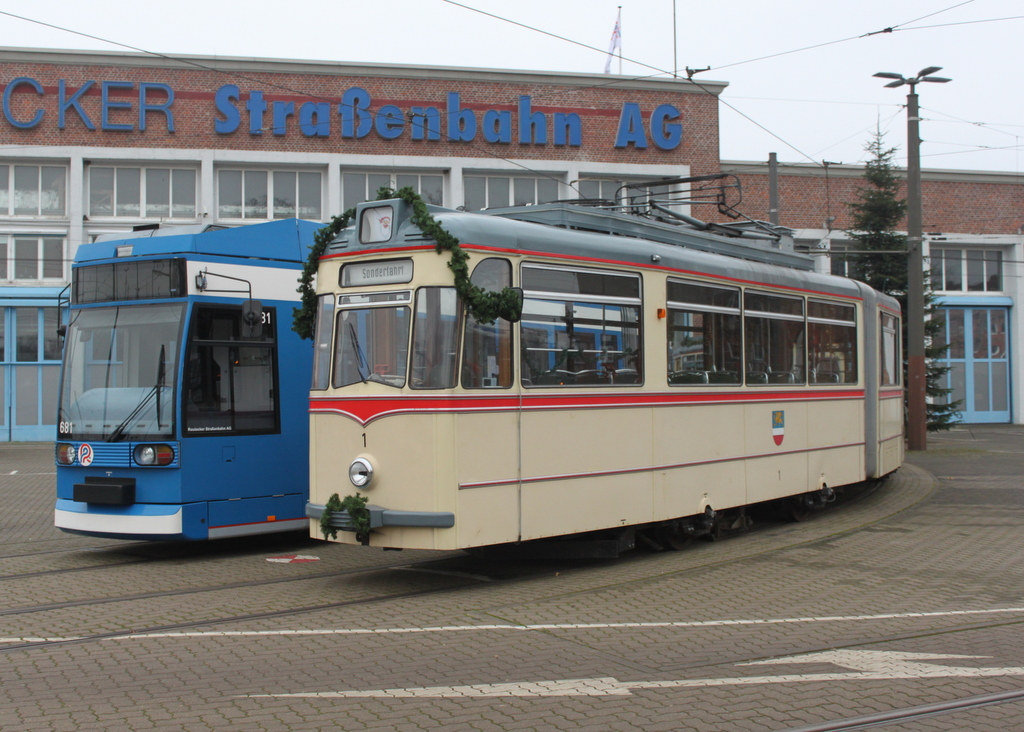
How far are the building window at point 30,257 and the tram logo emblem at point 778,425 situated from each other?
79.1 ft

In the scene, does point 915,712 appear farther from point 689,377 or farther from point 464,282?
point 689,377

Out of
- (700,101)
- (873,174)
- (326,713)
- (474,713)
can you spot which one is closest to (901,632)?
(474,713)

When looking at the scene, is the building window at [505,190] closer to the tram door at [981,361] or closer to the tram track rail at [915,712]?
the tram door at [981,361]

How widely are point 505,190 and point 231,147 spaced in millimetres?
8043

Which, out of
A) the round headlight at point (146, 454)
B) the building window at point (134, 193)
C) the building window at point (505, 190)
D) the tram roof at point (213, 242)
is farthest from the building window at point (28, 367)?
the round headlight at point (146, 454)

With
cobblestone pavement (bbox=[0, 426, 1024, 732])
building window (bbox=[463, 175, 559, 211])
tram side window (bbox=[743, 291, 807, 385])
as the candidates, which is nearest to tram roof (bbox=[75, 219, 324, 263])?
cobblestone pavement (bbox=[0, 426, 1024, 732])

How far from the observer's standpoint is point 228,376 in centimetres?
991

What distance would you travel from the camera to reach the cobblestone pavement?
16.6 ft

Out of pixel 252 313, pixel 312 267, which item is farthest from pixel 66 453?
pixel 312 267

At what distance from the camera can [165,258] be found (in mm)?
9656

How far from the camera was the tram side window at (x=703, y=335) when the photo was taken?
981cm

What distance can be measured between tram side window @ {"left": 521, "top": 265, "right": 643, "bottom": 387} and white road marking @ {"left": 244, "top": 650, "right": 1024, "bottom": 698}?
3150 millimetres

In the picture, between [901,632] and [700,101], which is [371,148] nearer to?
[700,101]

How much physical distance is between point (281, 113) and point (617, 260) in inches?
888
